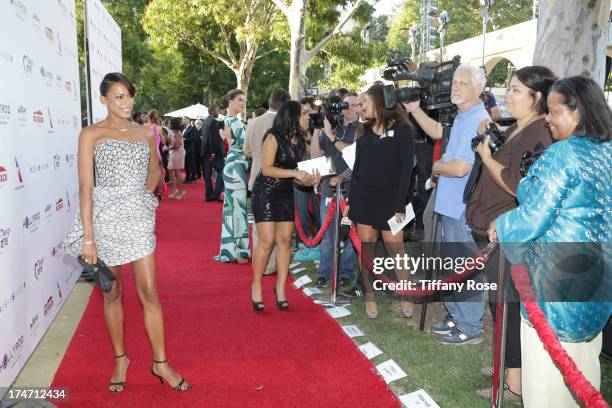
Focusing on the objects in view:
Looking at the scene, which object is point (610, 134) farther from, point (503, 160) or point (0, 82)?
point (0, 82)

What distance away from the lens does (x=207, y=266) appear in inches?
272

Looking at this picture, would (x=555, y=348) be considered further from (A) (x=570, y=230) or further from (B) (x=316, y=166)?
(B) (x=316, y=166)

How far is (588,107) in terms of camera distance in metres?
2.27

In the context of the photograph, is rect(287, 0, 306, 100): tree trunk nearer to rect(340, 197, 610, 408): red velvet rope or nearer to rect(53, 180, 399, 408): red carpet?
rect(53, 180, 399, 408): red carpet

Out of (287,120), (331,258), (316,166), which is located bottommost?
(331,258)

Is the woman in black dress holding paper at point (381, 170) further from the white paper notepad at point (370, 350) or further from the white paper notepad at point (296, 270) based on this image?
the white paper notepad at point (296, 270)

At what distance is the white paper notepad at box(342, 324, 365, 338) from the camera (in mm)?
4548

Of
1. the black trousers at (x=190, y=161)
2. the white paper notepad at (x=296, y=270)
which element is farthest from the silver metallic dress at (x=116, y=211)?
the black trousers at (x=190, y=161)

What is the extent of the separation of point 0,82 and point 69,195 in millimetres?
2331

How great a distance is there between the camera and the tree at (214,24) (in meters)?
21.9

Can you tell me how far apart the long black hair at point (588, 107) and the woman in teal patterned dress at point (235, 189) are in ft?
15.1

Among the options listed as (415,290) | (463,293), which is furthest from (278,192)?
(463,293)

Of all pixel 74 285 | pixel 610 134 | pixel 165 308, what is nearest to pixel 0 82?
pixel 165 308

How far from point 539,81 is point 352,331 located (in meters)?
2.41
